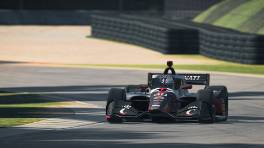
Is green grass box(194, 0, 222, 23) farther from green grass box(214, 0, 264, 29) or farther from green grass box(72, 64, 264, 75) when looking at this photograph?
green grass box(72, 64, 264, 75)

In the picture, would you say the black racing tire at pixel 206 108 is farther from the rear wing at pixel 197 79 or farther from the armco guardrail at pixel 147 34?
the armco guardrail at pixel 147 34

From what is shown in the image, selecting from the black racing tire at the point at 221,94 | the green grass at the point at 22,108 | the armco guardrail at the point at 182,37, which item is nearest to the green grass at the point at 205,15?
the armco guardrail at the point at 182,37

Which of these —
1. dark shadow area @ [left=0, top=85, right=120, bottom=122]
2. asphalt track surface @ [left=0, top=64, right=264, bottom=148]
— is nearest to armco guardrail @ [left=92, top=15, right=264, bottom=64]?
asphalt track surface @ [left=0, top=64, right=264, bottom=148]

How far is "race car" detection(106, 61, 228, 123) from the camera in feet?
78.9

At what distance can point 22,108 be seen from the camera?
27.8 m

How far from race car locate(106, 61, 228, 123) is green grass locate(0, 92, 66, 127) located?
84.6 inches

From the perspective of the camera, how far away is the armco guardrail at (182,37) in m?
42.7

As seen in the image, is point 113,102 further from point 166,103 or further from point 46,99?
point 46,99

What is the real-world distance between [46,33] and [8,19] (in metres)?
4.66

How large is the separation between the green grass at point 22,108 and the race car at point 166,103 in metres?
2.15

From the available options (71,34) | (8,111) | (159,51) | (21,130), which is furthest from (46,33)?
(21,130)

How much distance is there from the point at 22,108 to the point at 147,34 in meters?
23.3

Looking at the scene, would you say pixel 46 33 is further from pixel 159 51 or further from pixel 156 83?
pixel 156 83

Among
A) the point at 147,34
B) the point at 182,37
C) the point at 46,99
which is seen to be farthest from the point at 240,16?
the point at 46,99
